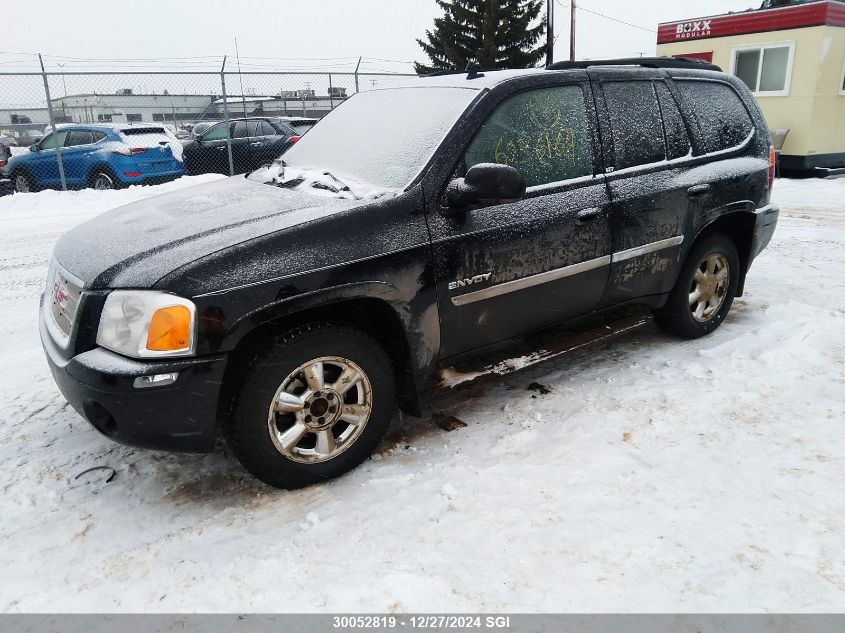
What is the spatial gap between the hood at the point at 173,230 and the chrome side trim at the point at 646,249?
170 centimetres

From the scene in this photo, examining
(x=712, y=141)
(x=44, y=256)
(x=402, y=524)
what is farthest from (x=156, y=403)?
(x=44, y=256)

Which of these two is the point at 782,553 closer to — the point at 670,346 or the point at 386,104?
the point at 670,346

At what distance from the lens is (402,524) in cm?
269

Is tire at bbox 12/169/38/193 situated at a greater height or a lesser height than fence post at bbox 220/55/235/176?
lesser

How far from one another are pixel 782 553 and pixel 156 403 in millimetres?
2483

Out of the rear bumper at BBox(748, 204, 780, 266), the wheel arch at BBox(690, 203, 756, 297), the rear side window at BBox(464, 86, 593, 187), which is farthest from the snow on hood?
the rear bumper at BBox(748, 204, 780, 266)

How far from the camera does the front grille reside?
8.95ft

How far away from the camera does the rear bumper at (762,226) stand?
459cm

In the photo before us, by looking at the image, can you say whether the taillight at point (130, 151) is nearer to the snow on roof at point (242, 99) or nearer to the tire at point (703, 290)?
the snow on roof at point (242, 99)

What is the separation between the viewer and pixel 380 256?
9.43 ft

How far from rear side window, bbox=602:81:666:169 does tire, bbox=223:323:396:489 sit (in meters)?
1.97

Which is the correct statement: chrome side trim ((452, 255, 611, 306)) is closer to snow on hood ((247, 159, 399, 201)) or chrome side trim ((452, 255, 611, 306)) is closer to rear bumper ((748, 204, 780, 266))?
snow on hood ((247, 159, 399, 201))

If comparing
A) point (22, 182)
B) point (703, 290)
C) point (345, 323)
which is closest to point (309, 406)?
point (345, 323)
